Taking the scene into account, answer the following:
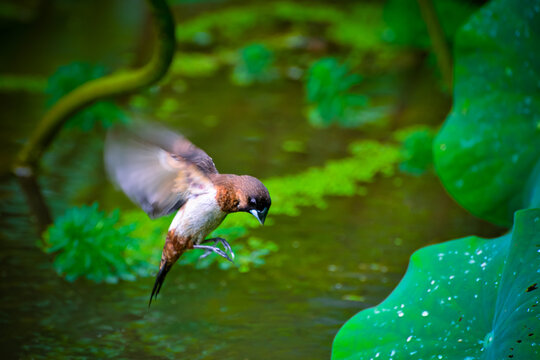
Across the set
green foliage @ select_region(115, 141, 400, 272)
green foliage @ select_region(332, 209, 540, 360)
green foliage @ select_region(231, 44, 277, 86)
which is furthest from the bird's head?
green foliage @ select_region(231, 44, 277, 86)

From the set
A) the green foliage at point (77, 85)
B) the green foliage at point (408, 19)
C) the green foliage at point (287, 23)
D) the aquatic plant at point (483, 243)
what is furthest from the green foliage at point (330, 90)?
the green foliage at point (287, 23)

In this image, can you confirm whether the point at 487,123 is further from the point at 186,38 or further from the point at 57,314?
the point at 186,38

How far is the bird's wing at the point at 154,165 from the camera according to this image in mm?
1315

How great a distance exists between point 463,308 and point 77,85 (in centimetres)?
212

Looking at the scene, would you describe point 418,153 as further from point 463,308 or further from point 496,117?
point 463,308

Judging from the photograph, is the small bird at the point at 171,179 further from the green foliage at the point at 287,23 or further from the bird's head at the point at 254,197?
the green foliage at the point at 287,23

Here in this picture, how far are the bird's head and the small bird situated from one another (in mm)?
58

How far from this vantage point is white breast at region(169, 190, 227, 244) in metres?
1.26

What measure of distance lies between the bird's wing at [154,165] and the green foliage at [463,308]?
0.48 metres

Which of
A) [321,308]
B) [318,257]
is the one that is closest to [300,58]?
[318,257]

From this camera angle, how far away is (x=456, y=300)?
4.62 ft

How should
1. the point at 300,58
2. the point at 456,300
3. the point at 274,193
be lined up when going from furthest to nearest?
1. the point at 300,58
2. the point at 274,193
3. the point at 456,300

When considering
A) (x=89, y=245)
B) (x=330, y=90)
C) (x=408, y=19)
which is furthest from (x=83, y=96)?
(x=408, y=19)

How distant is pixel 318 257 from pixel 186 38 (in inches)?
109
